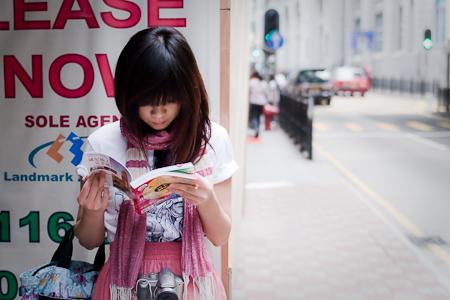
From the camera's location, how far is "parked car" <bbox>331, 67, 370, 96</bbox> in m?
31.1

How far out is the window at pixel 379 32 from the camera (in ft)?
126

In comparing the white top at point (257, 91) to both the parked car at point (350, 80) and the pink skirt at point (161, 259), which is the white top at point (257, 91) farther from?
the parked car at point (350, 80)

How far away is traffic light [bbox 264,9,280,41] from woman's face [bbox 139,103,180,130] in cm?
1311

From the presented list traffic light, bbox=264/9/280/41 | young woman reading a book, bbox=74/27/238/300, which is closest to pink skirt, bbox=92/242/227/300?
young woman reading a book, bbox=74/27/238/300

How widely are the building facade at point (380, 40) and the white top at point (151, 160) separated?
13.6 metres

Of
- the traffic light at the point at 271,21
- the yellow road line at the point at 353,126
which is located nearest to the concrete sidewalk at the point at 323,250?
the traffic light at the point at 271,21

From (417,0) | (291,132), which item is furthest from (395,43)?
(291,132)

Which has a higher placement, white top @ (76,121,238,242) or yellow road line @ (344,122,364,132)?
white top @ (76,121,238,242)

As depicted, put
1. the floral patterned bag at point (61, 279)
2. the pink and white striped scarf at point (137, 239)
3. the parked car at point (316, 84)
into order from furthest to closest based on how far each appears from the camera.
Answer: the parked car at point (316, 84), the floral patterned bag at point (61, 279), the pink and white striped scarf at point (137, 239)

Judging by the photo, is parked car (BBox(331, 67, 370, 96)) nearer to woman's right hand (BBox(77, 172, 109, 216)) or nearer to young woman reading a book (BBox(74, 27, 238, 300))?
young woman reading a book (BBox(74, 27, 238, 300))

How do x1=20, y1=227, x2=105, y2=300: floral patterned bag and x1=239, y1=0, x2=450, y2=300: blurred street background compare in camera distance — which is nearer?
x1=20, y1=227, x2=105, y2=300: floral patterned bag

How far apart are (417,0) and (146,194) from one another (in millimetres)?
31612

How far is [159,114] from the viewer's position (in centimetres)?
179

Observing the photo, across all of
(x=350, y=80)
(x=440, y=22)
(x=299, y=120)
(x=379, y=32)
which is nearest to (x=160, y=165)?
(x=299, y=120)
